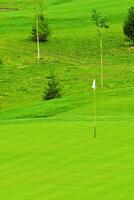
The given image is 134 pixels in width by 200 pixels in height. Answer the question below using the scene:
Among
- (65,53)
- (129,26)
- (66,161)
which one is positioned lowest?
(66,161)

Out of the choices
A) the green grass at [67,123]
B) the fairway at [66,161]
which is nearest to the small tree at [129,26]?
the green grass at [67,123]

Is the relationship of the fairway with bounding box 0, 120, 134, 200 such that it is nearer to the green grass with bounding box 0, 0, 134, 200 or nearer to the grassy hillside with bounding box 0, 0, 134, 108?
the green grass with bounding box 0, 0, 134, 200

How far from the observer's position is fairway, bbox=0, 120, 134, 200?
53.1 feet

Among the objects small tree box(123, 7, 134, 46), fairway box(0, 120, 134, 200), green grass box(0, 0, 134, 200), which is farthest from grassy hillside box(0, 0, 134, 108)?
fairway box(0, 120, 134, 200)

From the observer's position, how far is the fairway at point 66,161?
16188 mm

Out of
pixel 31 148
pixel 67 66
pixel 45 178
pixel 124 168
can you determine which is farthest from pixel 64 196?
pixel 67 66

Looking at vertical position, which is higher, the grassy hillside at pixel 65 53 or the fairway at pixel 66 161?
the grassy hillside at pixel 65 53

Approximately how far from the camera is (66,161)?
19.8 meters

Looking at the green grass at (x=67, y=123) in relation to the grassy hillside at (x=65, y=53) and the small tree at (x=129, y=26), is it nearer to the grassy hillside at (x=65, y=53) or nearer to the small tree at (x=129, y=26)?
the grassy hillside at (x=65, y=53)

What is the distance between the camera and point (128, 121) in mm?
28109

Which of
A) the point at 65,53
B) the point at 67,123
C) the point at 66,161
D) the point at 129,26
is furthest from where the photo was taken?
the point at 129,26

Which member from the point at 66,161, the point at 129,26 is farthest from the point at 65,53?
the point at 66,161

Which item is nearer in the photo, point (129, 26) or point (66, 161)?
point (66, 161)

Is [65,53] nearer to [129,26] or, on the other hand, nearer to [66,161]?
[129,26]
